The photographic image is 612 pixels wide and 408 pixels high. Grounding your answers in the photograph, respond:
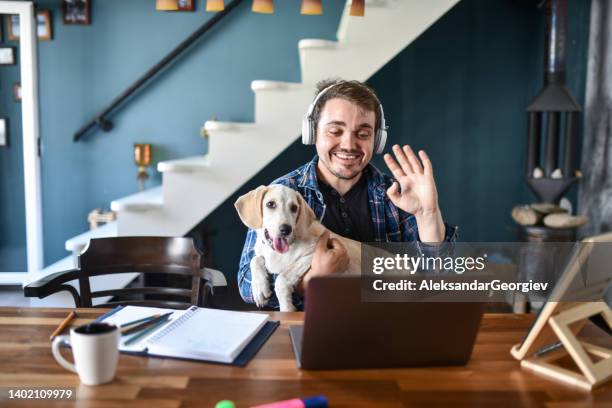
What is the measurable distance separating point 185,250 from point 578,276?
3.91 ft

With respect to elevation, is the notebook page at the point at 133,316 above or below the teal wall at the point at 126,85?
below

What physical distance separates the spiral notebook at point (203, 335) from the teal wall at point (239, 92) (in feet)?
10.4

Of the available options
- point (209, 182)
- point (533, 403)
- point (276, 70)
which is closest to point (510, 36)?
point (276, 70)

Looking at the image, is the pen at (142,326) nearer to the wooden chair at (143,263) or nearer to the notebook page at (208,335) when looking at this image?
the notebook page at (208,335)

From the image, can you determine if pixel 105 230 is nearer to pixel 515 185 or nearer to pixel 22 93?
pixel 22 93

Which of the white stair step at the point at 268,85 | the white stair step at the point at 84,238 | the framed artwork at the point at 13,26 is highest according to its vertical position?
the framed artwork at the point at 13,26

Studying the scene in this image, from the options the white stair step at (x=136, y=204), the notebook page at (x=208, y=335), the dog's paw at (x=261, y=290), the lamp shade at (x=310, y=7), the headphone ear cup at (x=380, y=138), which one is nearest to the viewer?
the notebook page at (x=208, y=335)

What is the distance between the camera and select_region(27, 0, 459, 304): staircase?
320 centimetres

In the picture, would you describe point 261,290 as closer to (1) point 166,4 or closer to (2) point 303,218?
(2) point 303,218

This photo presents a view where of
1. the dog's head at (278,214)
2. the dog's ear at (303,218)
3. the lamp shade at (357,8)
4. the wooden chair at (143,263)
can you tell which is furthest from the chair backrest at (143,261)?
the lamp shade at (357,8)

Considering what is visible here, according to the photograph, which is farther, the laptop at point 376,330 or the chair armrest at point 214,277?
the chair armrest at point 214,277

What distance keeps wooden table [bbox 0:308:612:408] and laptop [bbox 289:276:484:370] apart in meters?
0.02

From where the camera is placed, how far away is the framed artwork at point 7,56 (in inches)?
166

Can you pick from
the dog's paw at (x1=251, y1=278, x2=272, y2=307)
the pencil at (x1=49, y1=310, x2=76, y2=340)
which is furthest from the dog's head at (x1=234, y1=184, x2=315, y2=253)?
the pencil at (x1=49, y1=310, x2=76, y2=340)
